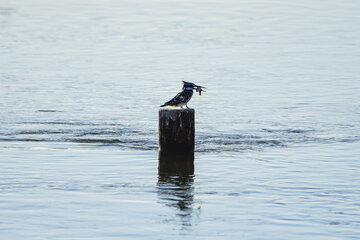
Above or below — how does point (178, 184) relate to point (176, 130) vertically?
below

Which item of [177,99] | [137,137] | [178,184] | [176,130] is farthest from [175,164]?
[137,137]

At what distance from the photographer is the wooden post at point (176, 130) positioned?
11.9 metres

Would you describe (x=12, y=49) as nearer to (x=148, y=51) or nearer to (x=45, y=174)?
(x=148, y=51)

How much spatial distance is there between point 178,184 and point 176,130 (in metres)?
1.49

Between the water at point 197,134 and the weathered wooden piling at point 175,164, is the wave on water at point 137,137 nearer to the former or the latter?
the water at point 197,134

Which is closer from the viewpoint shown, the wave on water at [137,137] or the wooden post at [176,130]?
the wooden post at [176,130]

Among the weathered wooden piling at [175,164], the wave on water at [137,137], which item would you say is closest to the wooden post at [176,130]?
the weathered wooden piling at [175,164]

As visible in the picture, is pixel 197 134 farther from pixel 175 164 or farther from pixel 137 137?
pixel 175 164

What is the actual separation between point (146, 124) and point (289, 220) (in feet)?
22.6

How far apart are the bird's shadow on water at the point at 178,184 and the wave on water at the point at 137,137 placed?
3.15 ft

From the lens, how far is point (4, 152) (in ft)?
41.8

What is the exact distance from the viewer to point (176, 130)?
12156 millimetres

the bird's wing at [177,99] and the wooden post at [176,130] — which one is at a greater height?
the bird's wing at [177,99]

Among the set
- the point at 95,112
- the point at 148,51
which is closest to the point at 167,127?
the point at 95,112
